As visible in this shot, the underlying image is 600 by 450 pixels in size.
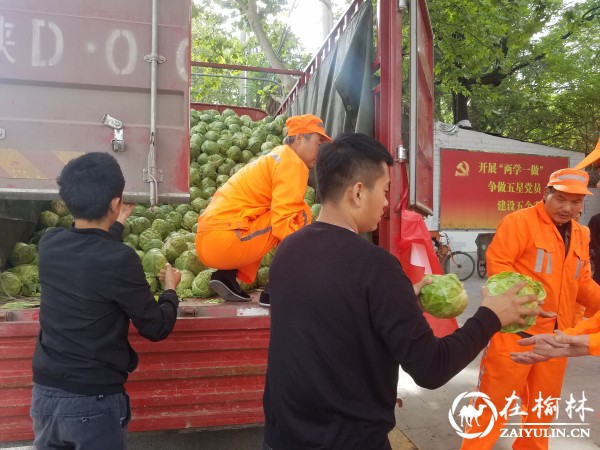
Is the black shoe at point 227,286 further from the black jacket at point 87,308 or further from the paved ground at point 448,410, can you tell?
the paved ground at point 448,410

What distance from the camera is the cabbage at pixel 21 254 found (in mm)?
3378

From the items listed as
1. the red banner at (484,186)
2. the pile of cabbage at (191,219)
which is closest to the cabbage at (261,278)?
the pile of cabbage at (191,219)

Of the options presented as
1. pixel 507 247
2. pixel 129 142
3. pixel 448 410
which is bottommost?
pixel 448 410

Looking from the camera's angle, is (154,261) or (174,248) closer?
(154,261)

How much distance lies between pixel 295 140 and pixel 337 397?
2.21 metres

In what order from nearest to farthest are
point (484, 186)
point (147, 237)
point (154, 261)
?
A: point (154, 261) → point (147, 237) → point (484, 186)

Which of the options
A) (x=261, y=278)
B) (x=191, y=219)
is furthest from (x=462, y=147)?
(x=261, y=278)

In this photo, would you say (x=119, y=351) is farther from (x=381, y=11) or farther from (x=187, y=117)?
(x=381, y=11)

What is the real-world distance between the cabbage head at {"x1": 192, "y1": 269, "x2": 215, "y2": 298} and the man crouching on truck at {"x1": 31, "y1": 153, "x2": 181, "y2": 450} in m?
1.46

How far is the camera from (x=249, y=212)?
337 cm

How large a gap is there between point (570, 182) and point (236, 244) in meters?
2.22

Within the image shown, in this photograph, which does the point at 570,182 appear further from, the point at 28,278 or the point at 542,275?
the point at 28,278

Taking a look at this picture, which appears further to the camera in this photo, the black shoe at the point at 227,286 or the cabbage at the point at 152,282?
the cabbage at the point at 152,282

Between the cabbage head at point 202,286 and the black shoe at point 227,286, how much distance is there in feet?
0.27
